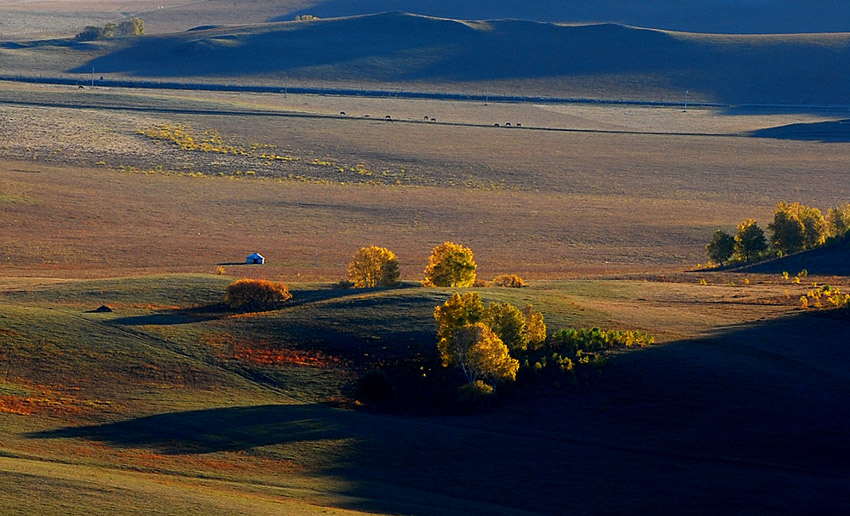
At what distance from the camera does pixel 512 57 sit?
173m

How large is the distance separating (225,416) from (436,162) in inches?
2711

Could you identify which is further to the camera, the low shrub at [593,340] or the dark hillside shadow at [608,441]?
the low shrub at [593,340]

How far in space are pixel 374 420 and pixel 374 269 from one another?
1590 cm

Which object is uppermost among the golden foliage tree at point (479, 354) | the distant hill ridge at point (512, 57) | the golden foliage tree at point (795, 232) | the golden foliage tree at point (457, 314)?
the distant hill ridge at point (512, 57)

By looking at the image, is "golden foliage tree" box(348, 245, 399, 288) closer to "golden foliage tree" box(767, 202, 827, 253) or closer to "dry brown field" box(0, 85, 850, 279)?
"dry brown field" box(0, 85, 850, 279)

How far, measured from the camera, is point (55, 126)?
10412cm

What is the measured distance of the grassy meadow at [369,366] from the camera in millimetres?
26609

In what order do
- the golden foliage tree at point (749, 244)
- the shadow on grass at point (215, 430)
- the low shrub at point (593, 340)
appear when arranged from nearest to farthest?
the shadow on grass at point (215, 430) < the low shrub at point (593, 340) < the golden foliage tree at point (749, 244)

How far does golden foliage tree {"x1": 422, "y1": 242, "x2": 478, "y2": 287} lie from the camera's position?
46.3 metres

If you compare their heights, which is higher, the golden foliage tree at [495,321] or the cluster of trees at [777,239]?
the cluster of trees at [777,239]

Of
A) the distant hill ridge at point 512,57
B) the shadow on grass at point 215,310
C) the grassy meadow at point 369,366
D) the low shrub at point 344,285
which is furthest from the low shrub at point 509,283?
the distant hill ridge at point 512,57

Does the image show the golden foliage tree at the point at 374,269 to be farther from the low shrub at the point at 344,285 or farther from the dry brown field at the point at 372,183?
→ the dry brown field at the point at 372,183

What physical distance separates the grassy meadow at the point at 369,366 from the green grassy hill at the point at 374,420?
9cm

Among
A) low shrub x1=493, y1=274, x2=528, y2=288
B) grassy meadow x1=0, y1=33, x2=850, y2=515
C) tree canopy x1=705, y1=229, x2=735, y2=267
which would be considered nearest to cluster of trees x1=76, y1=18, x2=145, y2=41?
grassy meadow x1=0, y1=33, x2=850, y2=515
